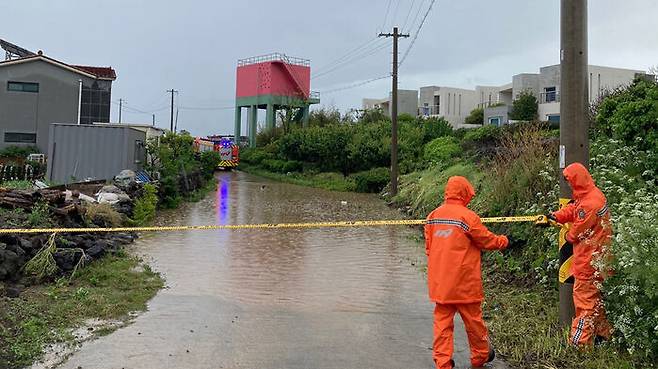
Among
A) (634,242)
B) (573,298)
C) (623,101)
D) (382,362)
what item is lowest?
(382,362)

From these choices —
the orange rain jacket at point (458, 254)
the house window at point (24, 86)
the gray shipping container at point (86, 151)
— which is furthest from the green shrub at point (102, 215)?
the house window at point (24, 86)

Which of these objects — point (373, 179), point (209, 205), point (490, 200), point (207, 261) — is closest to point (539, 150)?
point (490, 200)

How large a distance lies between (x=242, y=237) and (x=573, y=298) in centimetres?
892

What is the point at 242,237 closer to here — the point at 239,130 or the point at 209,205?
the point at 209,205

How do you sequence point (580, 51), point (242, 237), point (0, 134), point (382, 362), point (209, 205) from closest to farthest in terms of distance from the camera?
point (382, 362), point (580, 51), point (242, 237), point (209, 205), point (0, 134)

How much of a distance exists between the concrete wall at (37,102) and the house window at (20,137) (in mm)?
179

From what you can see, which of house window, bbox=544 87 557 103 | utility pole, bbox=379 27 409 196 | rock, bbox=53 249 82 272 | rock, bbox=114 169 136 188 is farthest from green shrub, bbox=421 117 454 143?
rock, bbox=53 249 82 272

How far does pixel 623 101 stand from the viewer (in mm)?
9938

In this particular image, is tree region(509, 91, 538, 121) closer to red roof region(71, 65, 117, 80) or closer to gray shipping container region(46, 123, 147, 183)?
red roof region(71, 65, 117, 80)

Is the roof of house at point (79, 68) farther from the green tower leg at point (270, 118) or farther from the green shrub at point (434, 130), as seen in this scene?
the green shrub at point (434, 130)

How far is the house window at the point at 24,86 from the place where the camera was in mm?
36438

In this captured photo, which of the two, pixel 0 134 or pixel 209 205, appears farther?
pixel 0 134

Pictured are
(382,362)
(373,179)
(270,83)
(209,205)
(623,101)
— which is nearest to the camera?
(382,362)

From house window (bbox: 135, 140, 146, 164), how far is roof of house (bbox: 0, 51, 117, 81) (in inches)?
746
